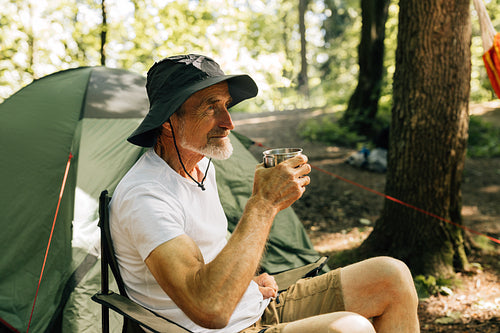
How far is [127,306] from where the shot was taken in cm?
154

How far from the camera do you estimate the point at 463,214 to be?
506 cm

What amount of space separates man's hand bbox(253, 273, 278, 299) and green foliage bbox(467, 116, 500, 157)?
24.9ft

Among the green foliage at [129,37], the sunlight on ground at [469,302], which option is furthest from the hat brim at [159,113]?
the green foliage at [129,37]

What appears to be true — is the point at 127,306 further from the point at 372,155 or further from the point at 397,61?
the point at 372,155

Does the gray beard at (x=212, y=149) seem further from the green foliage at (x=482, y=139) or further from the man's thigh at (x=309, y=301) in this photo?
the green foliage at (x=482, y=139)

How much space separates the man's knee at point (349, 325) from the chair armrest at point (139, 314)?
0.56 meters

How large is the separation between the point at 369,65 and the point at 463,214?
17.4 feet

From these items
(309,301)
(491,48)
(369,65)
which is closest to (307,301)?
(309,301)

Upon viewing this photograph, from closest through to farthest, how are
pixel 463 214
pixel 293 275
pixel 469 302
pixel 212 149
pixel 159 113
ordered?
pixel 159 113 → pixel 212 149 → pixel 293 275 → pixel 469 302 → pixel 463 214

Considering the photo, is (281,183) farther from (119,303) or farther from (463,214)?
(463,214)

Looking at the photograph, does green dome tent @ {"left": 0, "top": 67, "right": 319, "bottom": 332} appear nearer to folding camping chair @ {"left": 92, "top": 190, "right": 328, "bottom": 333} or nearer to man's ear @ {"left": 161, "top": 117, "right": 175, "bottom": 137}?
folding camping chair @ {"left": 92, "top": 190, "right": 328, "bottom": 333}

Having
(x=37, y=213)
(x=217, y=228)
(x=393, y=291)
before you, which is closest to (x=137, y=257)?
(x=217, y=228)

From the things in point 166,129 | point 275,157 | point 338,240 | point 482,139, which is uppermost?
point 166,129

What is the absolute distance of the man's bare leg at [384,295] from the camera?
1692mm
